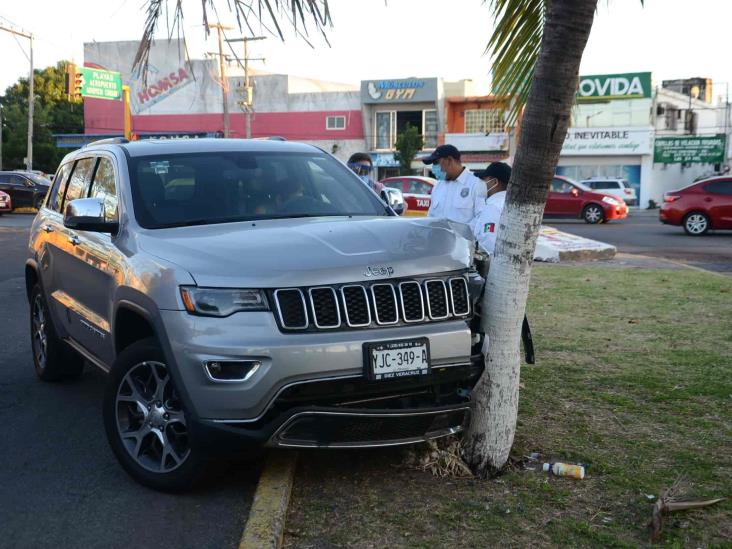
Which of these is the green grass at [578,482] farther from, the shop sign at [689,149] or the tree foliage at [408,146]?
the shop sign at [689,149]

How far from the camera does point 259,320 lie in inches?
164

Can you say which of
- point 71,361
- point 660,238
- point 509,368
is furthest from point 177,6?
point 660,238

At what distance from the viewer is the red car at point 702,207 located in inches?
926

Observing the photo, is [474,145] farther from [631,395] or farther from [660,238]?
[631,395]

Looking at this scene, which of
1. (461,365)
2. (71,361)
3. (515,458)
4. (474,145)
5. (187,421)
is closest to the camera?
(187,421)

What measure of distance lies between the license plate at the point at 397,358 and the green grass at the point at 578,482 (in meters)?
0.64

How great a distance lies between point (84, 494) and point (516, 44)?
379 centimetres

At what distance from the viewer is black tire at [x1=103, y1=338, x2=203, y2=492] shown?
14.8 ft

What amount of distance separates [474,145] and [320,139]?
33.1ft

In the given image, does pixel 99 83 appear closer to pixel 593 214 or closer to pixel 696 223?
pixel 593 214

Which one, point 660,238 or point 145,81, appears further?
point 660,238

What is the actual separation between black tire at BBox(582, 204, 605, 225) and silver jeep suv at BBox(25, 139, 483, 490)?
25.7 metres

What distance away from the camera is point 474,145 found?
175ft

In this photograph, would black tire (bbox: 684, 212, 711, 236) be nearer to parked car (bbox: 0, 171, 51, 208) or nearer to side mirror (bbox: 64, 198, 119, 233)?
side mirror (bbox: 64, 198, 119, 233)
